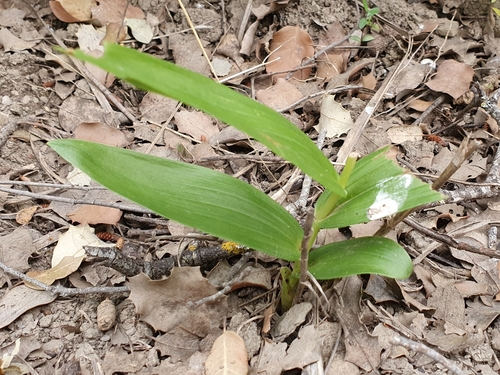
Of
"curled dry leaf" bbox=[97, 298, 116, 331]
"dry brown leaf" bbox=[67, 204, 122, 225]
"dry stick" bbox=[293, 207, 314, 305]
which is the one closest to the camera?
"dry stick" bbox=[293, 207, 314, 305]

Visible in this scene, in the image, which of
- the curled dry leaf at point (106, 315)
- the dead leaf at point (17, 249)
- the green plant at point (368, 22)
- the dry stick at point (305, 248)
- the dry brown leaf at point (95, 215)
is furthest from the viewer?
the green plant at point (368, 22)

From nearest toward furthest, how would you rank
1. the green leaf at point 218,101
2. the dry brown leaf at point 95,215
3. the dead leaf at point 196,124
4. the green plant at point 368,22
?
the green leaf at point 218,101
the dry brown leaf at point 95,215
the dead leaf at point 196,124
the green plant at point 368,22

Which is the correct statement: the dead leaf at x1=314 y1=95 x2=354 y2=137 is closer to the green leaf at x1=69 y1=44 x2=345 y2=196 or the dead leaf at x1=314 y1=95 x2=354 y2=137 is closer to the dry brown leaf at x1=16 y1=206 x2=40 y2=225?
the green leaf at x1=69 y1=44 x2=345 y2=196

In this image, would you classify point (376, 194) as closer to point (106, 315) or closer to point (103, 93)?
point (106, 315)

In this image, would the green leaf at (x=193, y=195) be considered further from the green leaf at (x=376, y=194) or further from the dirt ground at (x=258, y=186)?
the dirt ground at (x=258, y=186)

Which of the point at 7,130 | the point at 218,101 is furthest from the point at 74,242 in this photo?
the point at 218,101

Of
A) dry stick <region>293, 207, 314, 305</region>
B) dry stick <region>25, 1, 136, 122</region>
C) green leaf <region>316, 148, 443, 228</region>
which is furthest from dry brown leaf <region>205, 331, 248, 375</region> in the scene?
dry stick <region>25, 1, 136, 122</region>

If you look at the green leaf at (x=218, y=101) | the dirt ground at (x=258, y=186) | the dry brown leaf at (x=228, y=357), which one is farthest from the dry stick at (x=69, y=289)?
the green leaf at (x=218, y=101)
